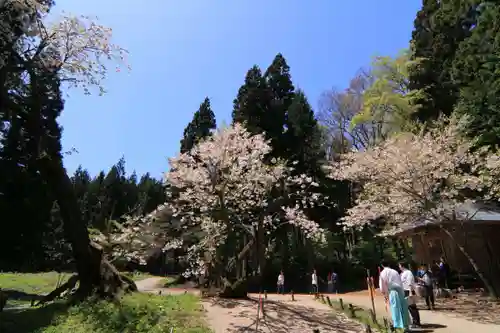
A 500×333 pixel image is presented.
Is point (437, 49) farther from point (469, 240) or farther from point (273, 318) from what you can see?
point (273, 318)

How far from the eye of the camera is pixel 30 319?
35.9 feet

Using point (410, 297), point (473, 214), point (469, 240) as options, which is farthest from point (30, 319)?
point (469, 240)

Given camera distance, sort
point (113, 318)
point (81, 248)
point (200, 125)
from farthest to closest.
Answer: point (200, 125)
point (81, 248)
point (113, 318)

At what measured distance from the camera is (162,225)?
92.1ft

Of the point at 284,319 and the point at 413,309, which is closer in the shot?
the point at 413,309

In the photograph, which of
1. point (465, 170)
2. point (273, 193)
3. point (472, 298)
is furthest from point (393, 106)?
point (472, 298)

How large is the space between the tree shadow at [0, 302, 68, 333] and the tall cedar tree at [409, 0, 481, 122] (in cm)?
1976

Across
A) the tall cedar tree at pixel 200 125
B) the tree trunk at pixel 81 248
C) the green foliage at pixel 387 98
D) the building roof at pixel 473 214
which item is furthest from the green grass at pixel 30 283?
the green foliage at pixel 387 98

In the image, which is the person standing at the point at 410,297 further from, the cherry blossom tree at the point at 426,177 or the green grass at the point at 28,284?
the green grass at the point at 28,284

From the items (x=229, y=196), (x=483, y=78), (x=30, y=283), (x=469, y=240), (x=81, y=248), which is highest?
(x=483, y=78)

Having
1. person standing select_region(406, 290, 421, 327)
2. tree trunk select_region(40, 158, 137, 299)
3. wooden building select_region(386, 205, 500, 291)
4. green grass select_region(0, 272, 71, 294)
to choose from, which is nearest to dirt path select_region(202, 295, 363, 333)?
person standing select_region(406, 290, 421, 327)

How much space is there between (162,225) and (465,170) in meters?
20.6

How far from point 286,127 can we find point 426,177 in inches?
642

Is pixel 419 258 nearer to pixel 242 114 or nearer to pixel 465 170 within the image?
pixel 465 170
